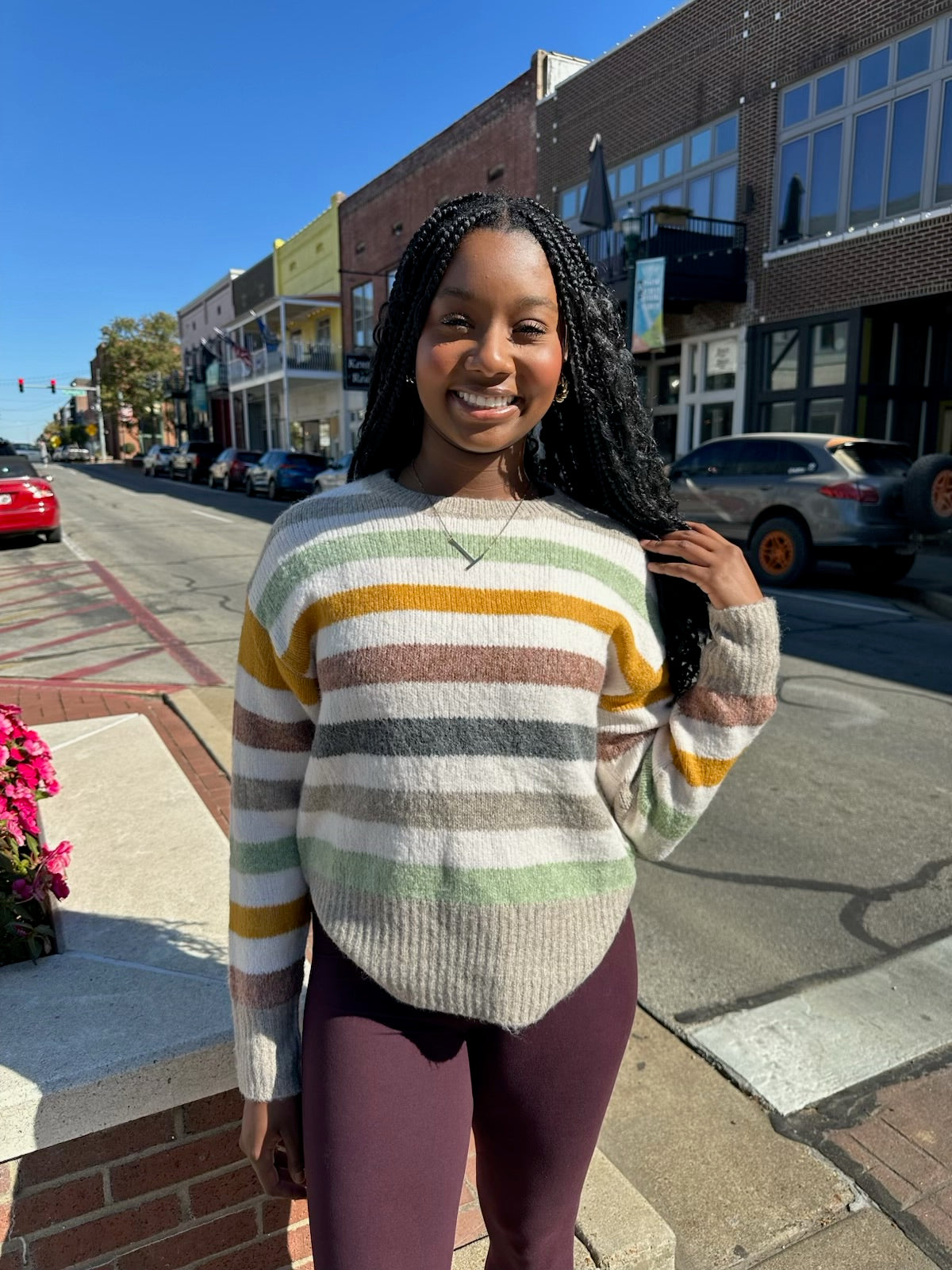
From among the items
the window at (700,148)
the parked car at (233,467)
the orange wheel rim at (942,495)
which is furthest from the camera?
the parked car at (233,467)

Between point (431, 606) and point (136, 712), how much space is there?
423 centimetres

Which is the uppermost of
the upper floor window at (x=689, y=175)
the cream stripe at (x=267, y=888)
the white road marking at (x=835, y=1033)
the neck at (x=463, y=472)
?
the upper floor window at (x=689, y=175)

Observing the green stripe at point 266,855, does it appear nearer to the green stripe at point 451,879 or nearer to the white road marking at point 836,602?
the green stripe at point 451,879

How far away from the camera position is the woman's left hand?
1.34 meters

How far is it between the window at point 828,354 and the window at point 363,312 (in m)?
18.6

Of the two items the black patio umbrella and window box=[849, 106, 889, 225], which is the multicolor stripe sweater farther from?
the black patio umbrella

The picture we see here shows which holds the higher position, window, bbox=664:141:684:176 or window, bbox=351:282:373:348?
window, bbox=664:141:684:176

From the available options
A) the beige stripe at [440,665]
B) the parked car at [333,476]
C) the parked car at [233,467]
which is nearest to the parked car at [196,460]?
the parked car at [233,467]

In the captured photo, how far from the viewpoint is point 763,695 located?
1340 millimetres

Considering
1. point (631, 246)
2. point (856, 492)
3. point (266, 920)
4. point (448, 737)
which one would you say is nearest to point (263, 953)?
point (266, 920)

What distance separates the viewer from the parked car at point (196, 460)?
34.6 m

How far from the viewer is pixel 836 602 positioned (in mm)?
9133

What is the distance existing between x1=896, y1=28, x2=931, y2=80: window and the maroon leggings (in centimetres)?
1571

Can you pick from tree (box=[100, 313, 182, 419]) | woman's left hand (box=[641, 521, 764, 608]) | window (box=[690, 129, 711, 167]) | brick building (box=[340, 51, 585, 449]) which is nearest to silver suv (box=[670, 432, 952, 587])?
woman's left hand (box=[641, 521, 764, 608])
